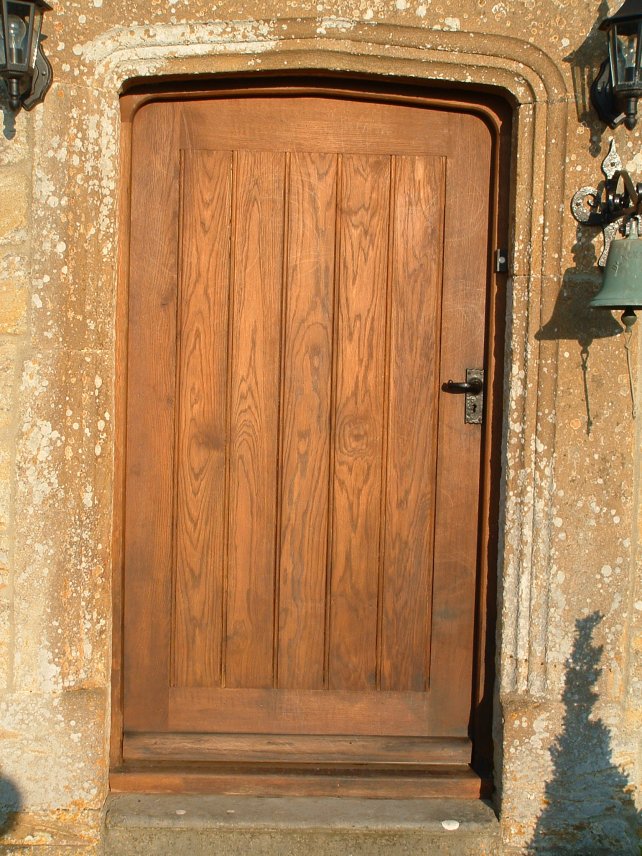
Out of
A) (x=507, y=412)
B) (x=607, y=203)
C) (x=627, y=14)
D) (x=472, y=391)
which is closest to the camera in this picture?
(x=627, y=14)

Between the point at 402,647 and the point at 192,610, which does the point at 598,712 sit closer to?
the point at 402,647

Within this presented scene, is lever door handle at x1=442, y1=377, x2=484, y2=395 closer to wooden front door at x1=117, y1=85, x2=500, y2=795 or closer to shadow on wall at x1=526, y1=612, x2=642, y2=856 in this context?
wooden front door at x1=117, y1=85, x2=500, y2=795

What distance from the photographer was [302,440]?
2971mm

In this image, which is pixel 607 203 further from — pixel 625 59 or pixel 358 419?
pixel 358 419

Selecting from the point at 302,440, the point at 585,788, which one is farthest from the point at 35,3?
the point at 585,788

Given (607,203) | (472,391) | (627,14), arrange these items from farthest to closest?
(472,391)
(607,203)
(627,14)

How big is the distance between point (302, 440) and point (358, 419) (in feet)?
0.64

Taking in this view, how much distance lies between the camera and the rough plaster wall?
A: 2750 millimetres

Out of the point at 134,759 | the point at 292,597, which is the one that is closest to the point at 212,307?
the point at 292,597

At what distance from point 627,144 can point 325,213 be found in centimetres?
95

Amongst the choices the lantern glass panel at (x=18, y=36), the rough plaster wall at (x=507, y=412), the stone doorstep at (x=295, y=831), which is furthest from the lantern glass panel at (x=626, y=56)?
the stone doorstep at (x=295, y=831)

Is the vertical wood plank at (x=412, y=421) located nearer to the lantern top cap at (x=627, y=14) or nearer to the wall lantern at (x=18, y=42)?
the lantern top cap at (x=627, y=14)

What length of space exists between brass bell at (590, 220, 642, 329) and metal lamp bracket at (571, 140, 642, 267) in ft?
0.42

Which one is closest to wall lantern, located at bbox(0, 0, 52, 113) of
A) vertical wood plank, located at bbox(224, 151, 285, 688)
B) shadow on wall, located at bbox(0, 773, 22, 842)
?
vertical wood plank, located at bbox(224, 151, 285, 688)
